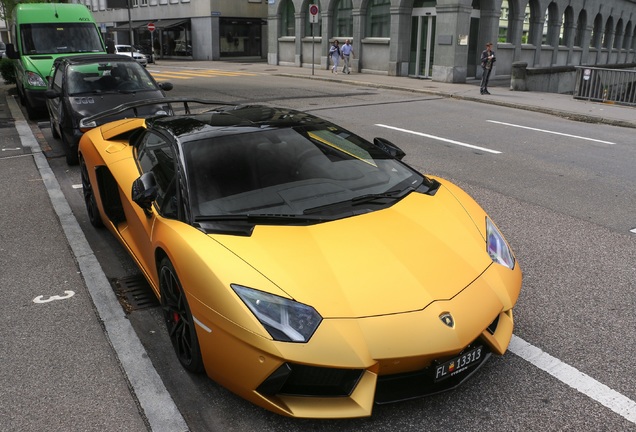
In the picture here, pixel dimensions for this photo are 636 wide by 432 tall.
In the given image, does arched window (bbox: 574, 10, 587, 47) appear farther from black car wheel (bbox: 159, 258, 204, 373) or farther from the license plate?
black car wheel (bbox: 159, 258, 204, 373)

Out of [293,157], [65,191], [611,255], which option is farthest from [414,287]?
[65,191]

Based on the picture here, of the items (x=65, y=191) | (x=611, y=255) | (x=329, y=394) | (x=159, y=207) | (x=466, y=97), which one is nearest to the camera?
(x=329, y=394)

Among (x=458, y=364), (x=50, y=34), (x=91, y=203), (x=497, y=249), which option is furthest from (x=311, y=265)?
(x=50, y=34)

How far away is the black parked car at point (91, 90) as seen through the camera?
8.75m

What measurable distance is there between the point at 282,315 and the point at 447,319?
818 mm

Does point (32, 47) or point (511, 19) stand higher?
point (511, 19)

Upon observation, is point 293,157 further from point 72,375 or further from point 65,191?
point 65,191

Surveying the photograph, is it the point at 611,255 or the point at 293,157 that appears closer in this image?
the point at 293,157

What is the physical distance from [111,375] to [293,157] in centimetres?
185

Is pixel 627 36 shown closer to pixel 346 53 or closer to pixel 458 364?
pixel 346 53

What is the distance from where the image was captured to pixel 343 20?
31031mm

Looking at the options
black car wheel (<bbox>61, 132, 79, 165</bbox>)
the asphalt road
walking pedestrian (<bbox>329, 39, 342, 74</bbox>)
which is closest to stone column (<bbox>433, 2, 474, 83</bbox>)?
walking pedestrian (<bbox>329, 39, 342, 74</bbox>)

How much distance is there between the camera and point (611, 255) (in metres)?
5.20

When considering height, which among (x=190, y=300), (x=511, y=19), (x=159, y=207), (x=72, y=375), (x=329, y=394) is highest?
(x=511, y=19)
